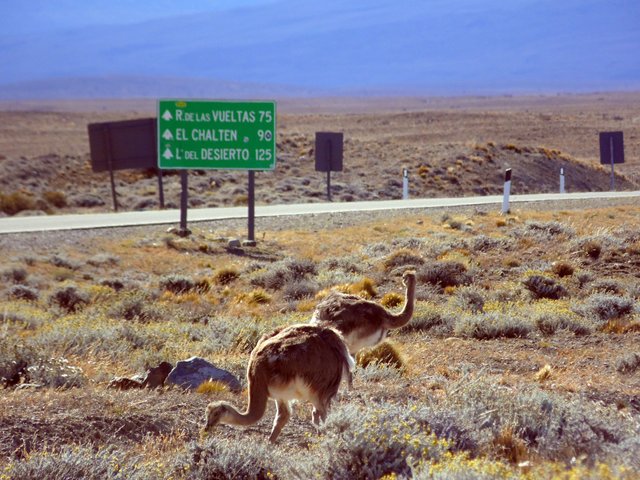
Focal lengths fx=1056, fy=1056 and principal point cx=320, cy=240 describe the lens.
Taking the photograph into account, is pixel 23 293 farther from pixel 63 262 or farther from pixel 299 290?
pixel 299 290

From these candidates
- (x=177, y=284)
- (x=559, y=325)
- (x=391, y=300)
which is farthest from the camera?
(x=177, y=284)

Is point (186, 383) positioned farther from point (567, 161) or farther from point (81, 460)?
point (567, 161)

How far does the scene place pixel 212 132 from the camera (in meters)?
22.9

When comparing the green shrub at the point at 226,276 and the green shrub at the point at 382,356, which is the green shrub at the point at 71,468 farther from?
the green shrub at the point at 226,276

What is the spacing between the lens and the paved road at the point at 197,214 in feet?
80.4

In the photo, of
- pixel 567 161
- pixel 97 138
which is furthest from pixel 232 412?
pixel 567 161

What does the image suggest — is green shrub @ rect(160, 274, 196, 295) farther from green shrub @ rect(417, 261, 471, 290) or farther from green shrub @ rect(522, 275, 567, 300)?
green shrub @ rect(522, 275, 567, 300)

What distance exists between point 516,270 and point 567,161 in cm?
3237

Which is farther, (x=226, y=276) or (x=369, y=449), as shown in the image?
(x=226, y=276)

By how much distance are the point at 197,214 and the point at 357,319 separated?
19271 millimetres

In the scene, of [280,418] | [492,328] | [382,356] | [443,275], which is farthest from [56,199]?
[280,418]

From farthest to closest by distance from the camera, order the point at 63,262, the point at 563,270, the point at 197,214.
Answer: the point at 197,214
the point at 63,262
the point at 563,270

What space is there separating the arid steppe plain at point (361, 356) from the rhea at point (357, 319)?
479 millimetres

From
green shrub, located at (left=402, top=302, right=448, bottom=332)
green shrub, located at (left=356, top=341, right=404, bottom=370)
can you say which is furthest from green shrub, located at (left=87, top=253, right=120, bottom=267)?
green shrub, located at (left=356, top=341, right=404, bottom=370)
